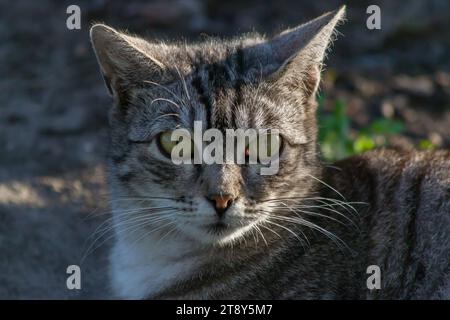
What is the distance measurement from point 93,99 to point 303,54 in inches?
125

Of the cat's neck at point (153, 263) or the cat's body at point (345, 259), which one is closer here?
the cat's body at point (345, 259)

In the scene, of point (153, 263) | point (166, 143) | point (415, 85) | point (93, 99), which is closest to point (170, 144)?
point (166, 143)

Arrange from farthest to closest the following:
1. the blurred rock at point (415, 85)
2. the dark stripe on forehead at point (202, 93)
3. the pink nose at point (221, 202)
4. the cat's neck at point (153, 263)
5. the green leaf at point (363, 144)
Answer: the blurred rock at point (415, 85), the green leaf at point (363, 144), the cat's neck at point (153, 263), the dark stripe on forehead at point (202, 93), the pink nose at point (221, 202)

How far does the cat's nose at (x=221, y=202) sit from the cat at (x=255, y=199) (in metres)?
0.05

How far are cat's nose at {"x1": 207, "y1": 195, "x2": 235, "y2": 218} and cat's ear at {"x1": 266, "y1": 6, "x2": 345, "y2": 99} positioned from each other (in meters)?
0.76

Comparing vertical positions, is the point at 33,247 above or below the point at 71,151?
below

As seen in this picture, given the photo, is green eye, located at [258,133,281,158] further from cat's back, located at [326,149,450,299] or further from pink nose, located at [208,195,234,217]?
cat's back, located at [326,149,450,299]

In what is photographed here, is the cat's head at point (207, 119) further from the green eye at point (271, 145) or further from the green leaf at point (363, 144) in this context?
the green leaf at point (363, 144)

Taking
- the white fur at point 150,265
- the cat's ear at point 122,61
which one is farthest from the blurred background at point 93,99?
the cat's ear at point 122,61

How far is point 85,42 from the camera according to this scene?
24.9 feet

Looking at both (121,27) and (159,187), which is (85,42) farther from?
(159,187)

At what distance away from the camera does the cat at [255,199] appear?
406cm

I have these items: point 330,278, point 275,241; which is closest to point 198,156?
point 275,241
